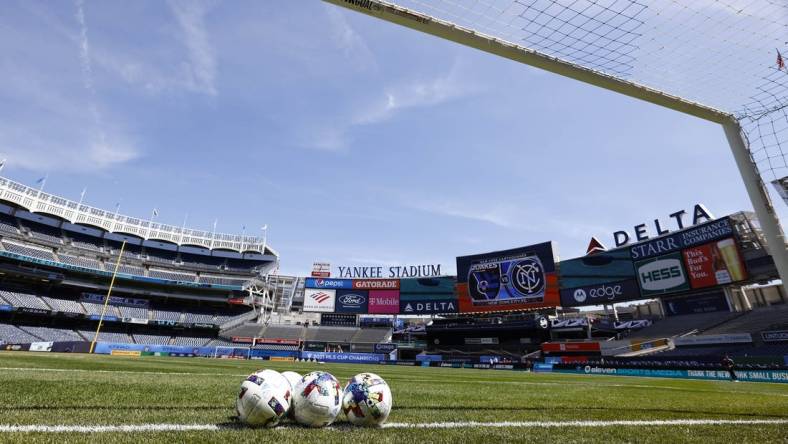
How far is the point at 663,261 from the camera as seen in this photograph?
3981cm

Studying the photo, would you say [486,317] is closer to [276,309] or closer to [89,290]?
[276,309]

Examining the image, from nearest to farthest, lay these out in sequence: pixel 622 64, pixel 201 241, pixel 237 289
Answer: pixel 622 64 → pixel 237 289 → pixel 201 241

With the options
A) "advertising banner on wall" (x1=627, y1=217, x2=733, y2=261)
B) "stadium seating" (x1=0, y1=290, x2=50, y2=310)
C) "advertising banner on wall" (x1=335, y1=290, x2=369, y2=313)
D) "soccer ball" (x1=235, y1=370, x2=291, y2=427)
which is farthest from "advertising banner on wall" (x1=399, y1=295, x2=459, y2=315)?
"soccer ball" (x1=235, y1=370, x2=291, y2=427)

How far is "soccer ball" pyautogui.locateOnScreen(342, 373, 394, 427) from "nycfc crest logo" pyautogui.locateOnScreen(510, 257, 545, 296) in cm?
4844

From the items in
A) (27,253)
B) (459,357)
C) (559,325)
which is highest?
(27,253)

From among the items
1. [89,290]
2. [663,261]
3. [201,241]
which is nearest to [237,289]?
[201,241]

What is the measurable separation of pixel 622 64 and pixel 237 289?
207 ft

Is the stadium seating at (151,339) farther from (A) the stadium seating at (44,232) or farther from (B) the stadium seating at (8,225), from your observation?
(B) the stadium seating at (8,225)

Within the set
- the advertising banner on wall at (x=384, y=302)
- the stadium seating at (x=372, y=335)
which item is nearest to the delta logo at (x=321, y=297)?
the advertising banner on wall at (x=384, y=302)

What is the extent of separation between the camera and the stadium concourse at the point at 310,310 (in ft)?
114

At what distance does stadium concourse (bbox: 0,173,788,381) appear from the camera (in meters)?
34.7

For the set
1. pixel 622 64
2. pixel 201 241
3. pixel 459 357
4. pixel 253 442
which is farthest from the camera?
pixel 201 241

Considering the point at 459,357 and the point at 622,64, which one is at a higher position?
the point at 622,64

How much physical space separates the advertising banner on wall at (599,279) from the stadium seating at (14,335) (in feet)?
198
